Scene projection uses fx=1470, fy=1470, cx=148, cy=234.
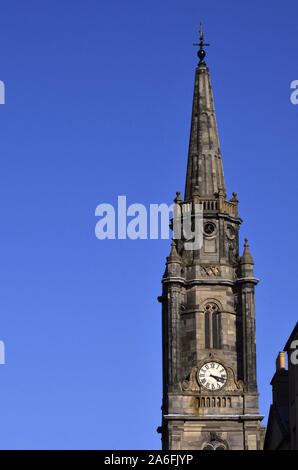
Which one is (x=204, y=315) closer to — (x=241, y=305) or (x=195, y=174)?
(x=241, y=305)

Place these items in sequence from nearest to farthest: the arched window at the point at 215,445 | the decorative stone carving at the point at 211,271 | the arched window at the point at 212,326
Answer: the arched window at the point at 215,445
the arched window at the point at 212,326
the decorative stone carving at the point at 211,271

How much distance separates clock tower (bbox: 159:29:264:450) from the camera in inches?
4392

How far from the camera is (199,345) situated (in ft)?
373

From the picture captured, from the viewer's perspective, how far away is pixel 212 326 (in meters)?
115

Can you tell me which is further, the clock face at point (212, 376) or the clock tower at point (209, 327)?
the clock face at point (212, 376)

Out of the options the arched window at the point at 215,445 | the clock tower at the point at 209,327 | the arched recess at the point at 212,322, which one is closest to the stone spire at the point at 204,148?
the clock tower at the point at 209,327

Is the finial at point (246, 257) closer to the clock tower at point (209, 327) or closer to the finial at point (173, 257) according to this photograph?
the clock tower at point (209, 327)

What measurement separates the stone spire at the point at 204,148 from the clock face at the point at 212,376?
14.5 meters

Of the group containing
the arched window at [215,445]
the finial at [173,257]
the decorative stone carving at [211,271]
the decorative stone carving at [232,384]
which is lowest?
the arched window at [215,445]

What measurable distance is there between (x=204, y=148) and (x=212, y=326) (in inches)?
605

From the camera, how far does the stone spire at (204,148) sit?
120m
